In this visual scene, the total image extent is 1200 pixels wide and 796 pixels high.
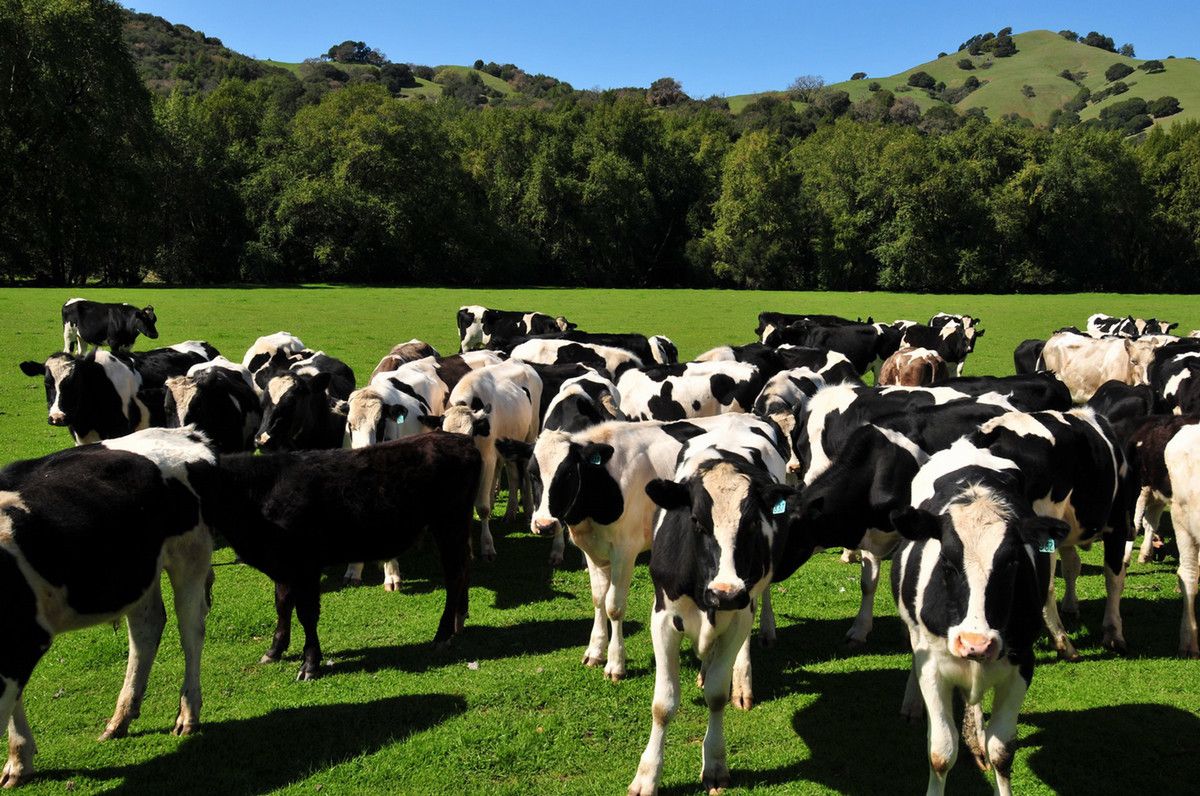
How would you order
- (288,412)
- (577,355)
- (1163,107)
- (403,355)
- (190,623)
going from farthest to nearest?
1. (1163,107)
2. (577,355)
3. (403,355)
4. (288,412)
5. (190,623)

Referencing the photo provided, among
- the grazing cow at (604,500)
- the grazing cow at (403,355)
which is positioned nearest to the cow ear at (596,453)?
the grazing cow at (604,500)

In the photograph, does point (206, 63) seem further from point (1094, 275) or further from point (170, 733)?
point (170, 733)

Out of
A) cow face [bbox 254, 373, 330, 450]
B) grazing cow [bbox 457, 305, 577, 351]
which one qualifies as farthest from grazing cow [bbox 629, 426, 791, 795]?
grazing cow [bbox 457, 305, 577, 351]

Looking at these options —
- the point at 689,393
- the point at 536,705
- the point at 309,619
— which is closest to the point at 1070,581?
the point at 536,705

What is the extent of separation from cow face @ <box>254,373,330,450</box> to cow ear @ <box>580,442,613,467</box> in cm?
505

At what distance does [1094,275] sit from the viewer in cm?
7462

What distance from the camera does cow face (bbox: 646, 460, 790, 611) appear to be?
18.6 ft

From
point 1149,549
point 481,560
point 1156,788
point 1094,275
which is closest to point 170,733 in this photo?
point 481,560

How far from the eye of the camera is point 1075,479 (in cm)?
802

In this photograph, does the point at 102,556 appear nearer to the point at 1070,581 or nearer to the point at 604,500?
the point at 604,500

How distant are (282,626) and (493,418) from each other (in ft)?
14.6

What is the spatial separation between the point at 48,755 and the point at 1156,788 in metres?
7.48

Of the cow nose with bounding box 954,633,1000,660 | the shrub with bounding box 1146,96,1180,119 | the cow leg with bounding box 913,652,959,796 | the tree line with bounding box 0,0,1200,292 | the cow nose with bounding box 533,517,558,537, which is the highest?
the shrub with bounding box 1146,96,1180,119

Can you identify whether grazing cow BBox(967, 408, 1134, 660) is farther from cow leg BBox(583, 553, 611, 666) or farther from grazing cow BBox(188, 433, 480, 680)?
grazing cow BBox(188, 433, 480, 680)
